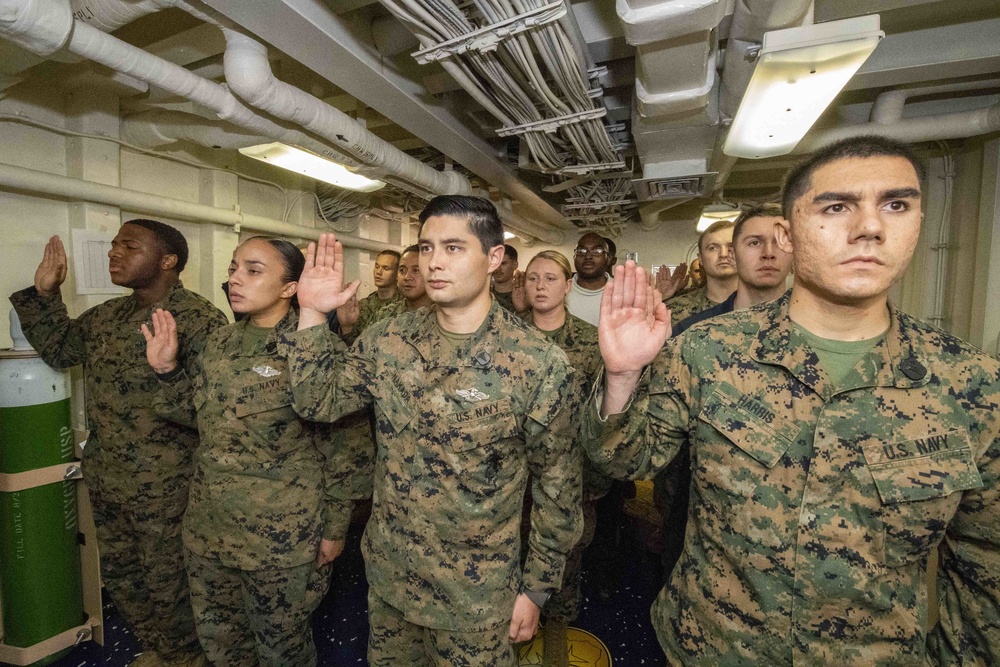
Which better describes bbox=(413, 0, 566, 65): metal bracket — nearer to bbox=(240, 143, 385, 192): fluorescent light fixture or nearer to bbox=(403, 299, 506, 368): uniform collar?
bbox=(403, 299, 506, 368): uniform collar

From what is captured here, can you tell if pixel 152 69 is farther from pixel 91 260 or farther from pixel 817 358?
pixel 817 358

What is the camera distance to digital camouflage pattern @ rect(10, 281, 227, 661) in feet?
6.70

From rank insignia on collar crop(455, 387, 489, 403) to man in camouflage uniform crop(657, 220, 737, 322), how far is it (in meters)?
1.48

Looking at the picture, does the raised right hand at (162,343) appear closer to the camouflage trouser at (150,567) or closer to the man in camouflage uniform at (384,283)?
the camouflage trouser at (150,567)

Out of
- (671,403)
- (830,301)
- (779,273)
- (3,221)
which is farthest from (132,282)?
(779,273)

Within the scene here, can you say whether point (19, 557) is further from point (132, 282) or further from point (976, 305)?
point (976, 305)

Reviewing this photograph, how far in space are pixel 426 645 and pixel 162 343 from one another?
1680 mm

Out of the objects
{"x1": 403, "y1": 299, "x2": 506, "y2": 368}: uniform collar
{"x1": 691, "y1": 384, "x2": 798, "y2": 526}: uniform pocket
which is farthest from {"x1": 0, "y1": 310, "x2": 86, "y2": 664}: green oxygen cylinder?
{"x1": 691, "y1": 384, "x2": 798, "y2": 526}: uniform pocket

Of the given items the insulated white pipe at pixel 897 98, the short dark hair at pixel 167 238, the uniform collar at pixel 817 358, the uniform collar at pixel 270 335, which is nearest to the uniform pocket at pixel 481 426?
the uniform collar at pixel 817 358

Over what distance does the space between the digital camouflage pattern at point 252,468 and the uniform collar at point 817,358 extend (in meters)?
1.65

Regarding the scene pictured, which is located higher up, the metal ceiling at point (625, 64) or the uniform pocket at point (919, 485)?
the metal ceiling at point (625, 64)

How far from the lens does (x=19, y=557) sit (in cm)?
204

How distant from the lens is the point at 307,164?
290cm

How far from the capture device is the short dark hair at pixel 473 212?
153 cm
